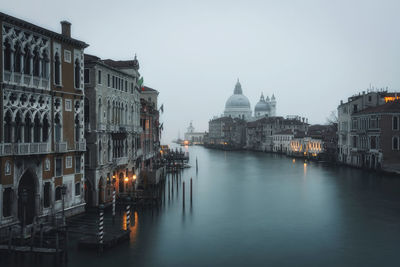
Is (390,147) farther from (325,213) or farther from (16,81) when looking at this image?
(16,81)

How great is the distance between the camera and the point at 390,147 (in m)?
47.6

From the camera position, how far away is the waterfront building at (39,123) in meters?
17.1

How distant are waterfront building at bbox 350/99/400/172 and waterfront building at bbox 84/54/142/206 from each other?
3053cm

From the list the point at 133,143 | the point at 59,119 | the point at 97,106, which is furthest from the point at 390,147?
the point at 59,119

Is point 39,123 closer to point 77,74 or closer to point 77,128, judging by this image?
point 77,128

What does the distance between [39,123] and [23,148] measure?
1.79 metres

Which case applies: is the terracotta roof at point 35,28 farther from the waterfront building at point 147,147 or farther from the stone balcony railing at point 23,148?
the waterfront building at point 147,147

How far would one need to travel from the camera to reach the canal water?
17266 mm

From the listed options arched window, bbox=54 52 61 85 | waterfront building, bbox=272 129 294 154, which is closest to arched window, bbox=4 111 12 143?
arched window, bbox=54 52 61 85

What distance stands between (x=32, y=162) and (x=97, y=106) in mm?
6407

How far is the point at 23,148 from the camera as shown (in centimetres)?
1770

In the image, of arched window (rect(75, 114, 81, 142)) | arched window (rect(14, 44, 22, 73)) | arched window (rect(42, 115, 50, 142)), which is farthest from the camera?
arched window (rect(75, 114, 81, 142))

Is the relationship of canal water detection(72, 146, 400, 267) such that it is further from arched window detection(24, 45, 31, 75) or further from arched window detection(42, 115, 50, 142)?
arched window detection(24, 45, 31, 75)

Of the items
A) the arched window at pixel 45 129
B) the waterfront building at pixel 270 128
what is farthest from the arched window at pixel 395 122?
the waterfront building at pixel 270 128
